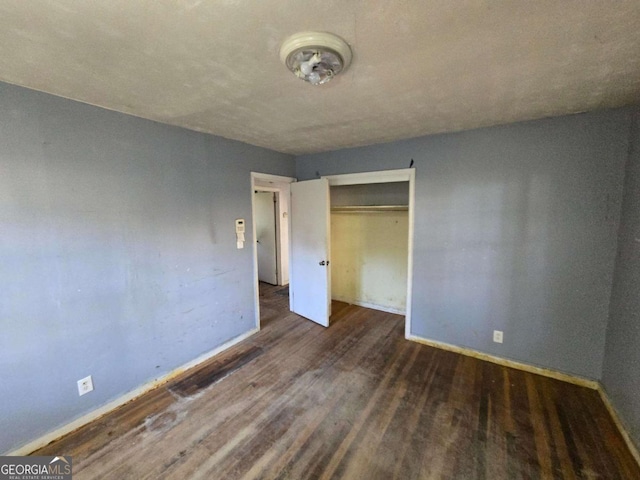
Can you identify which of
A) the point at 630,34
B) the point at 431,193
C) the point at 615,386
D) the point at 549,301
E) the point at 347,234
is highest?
the point at 630,34

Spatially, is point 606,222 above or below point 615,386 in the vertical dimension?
above

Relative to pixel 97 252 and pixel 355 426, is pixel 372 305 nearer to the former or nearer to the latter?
pixel 355 426

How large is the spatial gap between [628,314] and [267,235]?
494cm

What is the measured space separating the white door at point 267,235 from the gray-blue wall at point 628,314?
4.64 metres

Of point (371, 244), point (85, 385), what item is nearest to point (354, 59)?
point (85, 385)

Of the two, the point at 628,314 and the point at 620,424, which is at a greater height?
the point at 628,314

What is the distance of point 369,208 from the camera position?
12.9ft

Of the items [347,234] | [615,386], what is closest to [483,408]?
[615,386]

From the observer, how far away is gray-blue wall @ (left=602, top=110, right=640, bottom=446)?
1755 mm

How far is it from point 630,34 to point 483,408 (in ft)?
7.88

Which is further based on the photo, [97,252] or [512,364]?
[512,364]

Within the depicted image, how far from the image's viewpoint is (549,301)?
235cm

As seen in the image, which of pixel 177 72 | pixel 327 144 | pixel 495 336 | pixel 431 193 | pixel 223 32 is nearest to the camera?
pixel 223 32

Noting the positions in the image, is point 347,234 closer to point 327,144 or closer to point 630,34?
point 327,144
